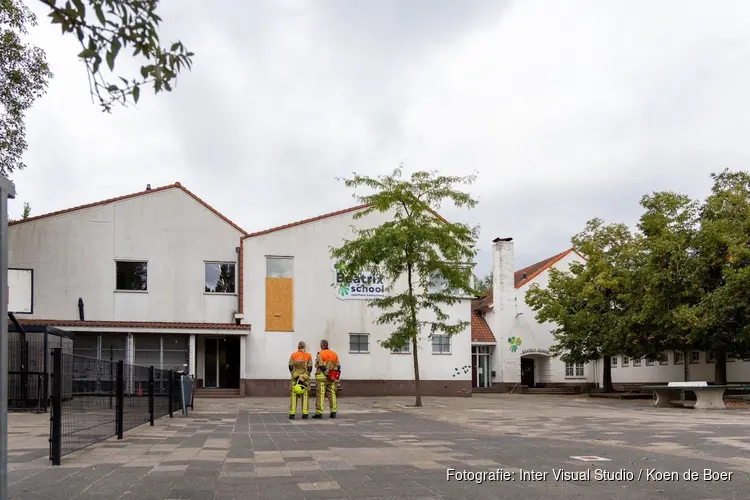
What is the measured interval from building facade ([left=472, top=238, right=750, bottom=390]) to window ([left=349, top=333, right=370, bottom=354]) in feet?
34.2

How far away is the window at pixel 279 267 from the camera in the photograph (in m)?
35.7

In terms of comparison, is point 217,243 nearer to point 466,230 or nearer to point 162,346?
point 162,346

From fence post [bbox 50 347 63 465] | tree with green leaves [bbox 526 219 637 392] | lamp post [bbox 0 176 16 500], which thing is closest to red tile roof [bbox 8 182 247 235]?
tree with green leaves [bbox 526 219 637 392]

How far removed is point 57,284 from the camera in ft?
111

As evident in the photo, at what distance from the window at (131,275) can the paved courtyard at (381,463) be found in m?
19.0

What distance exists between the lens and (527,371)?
48031mm

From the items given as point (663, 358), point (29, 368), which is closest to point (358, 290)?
point (663, 358)

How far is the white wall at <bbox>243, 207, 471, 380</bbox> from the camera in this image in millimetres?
35156

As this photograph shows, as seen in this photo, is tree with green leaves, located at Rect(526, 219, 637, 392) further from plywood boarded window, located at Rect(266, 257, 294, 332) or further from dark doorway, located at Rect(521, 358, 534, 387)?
plywood boarded window, located at Rect(266, 257, 294, 332)

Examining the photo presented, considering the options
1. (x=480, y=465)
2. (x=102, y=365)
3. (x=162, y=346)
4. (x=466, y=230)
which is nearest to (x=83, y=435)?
(x=102, y=365)

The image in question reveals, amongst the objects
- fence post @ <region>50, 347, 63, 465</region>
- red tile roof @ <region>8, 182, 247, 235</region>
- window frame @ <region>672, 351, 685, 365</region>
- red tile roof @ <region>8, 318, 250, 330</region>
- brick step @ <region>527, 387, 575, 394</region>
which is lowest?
brick step @ <region>527, 387, 575, 394</region>

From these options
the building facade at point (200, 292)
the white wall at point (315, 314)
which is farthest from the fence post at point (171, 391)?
the white wall at point (315, 314)

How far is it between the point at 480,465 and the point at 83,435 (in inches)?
209

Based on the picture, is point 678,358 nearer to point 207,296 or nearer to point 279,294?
point 279,294
